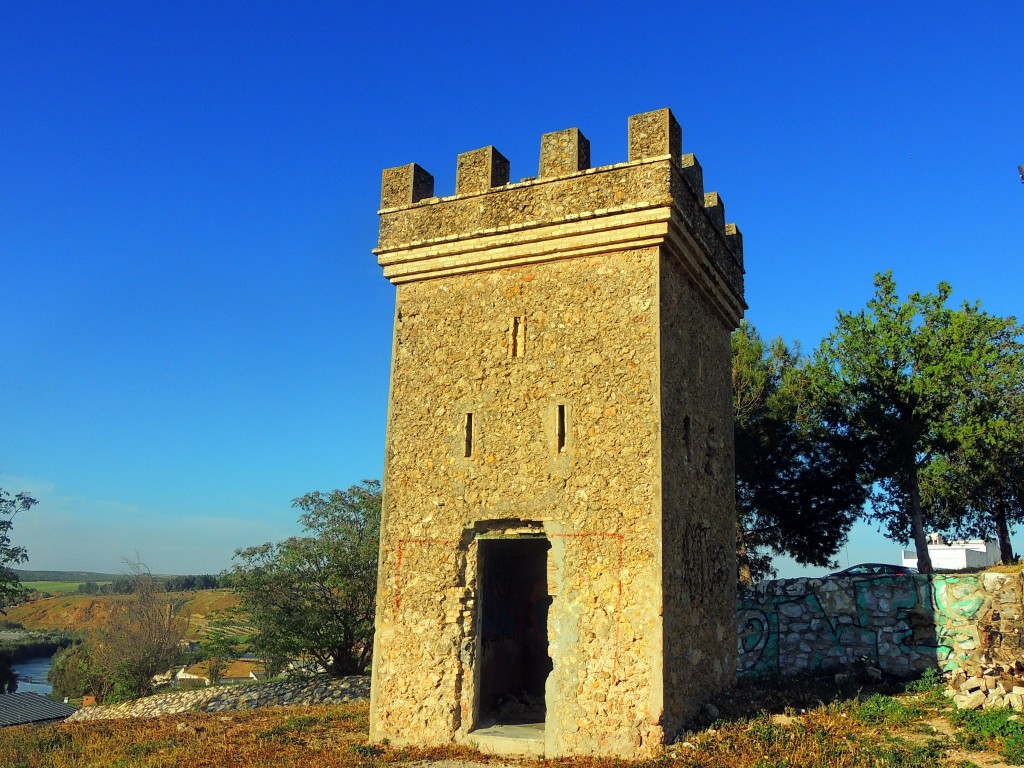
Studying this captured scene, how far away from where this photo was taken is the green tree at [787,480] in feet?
72.3

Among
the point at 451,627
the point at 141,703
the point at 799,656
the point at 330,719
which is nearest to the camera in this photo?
the point at 451,627

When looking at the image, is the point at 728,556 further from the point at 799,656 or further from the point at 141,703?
the point at 141,703

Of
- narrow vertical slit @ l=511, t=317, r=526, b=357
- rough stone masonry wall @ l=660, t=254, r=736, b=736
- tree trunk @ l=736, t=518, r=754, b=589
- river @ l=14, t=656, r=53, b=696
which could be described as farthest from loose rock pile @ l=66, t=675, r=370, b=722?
river @ l=14, t=656, r=53, b=696

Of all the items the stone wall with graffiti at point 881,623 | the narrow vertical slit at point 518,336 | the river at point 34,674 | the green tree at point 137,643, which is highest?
the narrow vertical slit at point 518,336

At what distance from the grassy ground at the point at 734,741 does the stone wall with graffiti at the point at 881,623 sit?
4.47ft

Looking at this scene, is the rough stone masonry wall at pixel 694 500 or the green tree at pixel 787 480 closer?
the rough stone masonry wall at pixel 694 500

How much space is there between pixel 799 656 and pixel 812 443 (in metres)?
8.44

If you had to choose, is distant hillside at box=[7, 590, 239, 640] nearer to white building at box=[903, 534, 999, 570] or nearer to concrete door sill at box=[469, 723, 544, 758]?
white building at box=[903, 534, 999, 570]

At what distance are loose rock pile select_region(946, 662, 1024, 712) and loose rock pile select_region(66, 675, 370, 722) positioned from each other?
36.9ft

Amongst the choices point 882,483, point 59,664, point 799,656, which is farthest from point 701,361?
point 59,664

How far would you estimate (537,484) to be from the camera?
1002 centimetres

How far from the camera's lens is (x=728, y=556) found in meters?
11.9

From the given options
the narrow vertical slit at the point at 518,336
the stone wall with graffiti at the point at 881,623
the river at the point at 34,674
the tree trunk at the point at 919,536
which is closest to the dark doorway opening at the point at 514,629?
the narrow vertical slit at the point at 518,336

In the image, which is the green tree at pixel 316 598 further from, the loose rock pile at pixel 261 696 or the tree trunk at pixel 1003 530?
the tree trunk at pixel 1003 530
